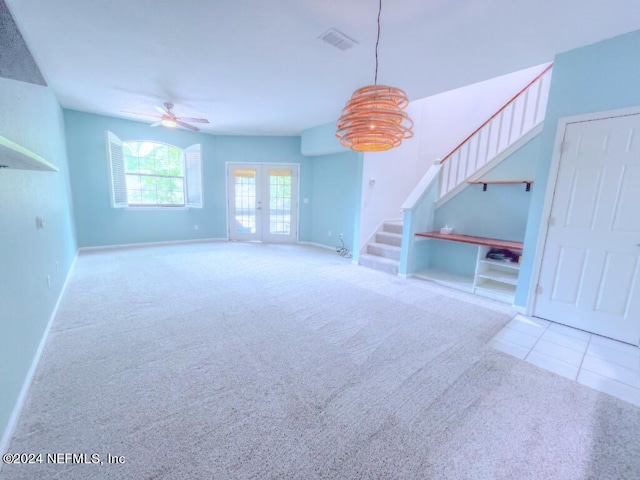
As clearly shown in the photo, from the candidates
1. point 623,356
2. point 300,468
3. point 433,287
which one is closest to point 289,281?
point 433,287

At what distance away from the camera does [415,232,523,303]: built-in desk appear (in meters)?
3.39

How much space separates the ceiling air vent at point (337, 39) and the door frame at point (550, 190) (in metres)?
2.23

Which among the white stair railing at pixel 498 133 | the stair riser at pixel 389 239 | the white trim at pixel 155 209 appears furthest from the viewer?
the white trim at pixel 155 209

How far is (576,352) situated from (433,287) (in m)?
1.70

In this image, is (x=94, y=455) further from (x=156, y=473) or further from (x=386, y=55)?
(x=386, y=55)

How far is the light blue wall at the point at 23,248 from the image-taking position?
1522 millimetres

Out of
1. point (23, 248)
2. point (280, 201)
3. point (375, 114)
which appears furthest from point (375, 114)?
point (280, 201)

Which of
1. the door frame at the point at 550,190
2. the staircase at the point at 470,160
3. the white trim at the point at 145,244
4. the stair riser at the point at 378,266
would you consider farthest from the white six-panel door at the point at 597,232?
the white trim at the point at 145,244

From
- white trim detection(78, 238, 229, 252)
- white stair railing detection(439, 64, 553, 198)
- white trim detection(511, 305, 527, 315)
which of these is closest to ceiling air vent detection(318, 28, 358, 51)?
white stair railing detection(439, 64, 553, 198)

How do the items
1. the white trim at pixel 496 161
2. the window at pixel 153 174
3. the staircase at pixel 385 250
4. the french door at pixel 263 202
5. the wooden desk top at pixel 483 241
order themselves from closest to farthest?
the wooden desk top at pixel 483 241, the white trim at pixel 496 161, the staircase at pixel 385 250, the window at pixel 153 174, the french door at pixel 263 202

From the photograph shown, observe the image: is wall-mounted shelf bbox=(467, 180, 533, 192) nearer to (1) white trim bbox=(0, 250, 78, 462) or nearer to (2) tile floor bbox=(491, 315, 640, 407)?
(2) tile floor bbox=(491, 315, 640, 407)

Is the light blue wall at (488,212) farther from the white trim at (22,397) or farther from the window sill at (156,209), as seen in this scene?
the window sill at (156,209)

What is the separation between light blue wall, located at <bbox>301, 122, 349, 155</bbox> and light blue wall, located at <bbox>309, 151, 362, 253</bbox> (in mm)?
311

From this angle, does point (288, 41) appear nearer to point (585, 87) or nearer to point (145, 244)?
point (585, 87)
